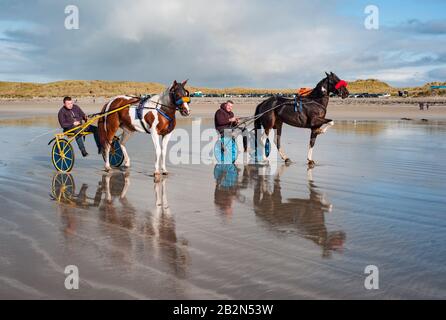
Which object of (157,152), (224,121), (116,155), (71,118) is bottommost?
(116,155)

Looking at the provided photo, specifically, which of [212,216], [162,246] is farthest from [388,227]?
[162,246]

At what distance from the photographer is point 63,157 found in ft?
42.7

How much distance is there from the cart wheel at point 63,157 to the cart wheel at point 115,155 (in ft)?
4.13

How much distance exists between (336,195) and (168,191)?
11.2 feet

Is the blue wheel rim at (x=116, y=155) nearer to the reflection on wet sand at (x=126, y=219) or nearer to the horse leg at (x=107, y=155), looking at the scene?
the horse leg at (x=107, y=155)

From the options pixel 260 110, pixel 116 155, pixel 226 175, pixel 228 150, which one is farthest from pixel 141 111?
pixel 260 110

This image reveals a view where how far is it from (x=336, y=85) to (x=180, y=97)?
4.97 metres

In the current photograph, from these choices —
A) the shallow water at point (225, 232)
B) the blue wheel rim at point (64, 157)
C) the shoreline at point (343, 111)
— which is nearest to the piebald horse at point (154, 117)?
the shallow water at point (225, 232)

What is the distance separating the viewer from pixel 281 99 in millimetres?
15492

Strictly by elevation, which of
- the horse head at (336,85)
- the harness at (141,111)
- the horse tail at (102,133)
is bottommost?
the horse tail at (102,133)

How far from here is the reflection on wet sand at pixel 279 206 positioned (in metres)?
7.23

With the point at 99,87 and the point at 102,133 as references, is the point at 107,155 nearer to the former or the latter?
the point at 102,133

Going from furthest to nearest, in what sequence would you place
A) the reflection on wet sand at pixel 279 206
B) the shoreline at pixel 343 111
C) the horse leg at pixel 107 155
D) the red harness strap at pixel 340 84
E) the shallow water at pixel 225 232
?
the shoreline at pixel 343 111, the red harness strap at pixel 340 84, the horse leg at pixel 107 155, the reflection on wet sand at pixel 279 206, the shallow water at pixel 225 232
